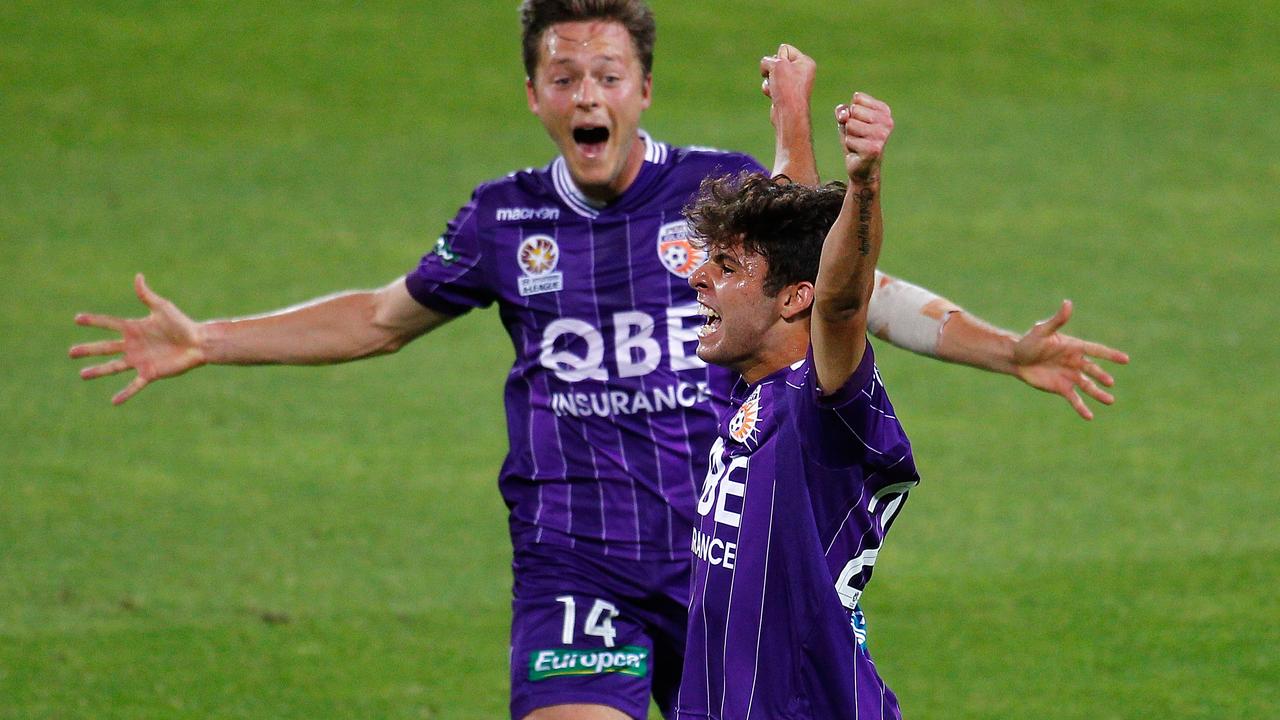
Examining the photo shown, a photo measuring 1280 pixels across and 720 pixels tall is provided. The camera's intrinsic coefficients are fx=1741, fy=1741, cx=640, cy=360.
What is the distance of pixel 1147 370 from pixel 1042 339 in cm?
688

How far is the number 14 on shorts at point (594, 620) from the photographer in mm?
4777

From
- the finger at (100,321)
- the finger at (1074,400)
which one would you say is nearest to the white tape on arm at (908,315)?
the finger at (1074,400)

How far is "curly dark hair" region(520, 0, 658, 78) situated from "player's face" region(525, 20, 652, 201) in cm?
3

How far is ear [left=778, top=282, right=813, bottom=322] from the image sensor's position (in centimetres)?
365

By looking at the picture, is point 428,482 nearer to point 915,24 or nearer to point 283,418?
point 283,418

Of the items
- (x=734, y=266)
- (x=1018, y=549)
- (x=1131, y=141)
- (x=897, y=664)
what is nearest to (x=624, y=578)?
(x=734, y=266)

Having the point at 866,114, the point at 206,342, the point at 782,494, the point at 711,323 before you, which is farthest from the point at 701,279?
the point at 206,342

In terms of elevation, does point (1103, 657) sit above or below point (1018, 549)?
below

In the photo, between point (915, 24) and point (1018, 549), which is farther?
point (915, 24)

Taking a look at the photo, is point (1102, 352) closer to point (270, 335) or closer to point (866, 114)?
point (866, 114)

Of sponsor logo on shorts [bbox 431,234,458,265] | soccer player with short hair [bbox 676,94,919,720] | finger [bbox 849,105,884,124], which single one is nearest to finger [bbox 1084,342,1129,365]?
soccer player with short hair [bbox 676,94,919,720]

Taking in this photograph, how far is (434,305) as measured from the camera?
17.2ft

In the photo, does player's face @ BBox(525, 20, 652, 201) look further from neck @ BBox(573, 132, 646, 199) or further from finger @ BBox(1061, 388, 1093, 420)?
finger @ BBox(1061, 388, 1093, 420)

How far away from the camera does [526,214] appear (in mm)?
5168
